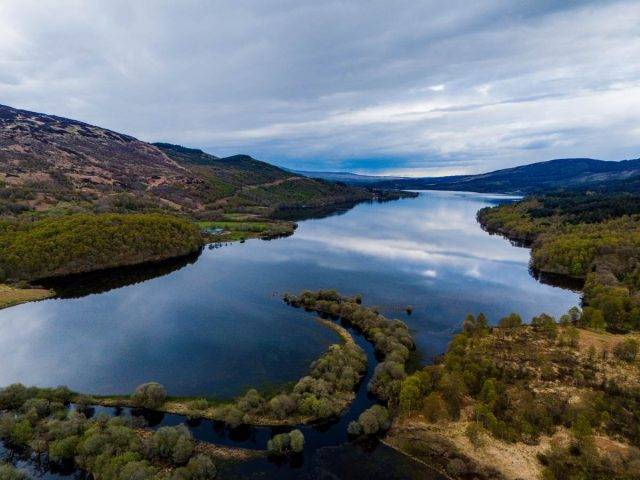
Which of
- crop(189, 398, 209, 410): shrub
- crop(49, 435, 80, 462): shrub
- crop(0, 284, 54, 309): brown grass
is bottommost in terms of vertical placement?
crop(189, 398, 209, 410): shrub

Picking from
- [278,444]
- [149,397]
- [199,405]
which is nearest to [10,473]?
[149,397]

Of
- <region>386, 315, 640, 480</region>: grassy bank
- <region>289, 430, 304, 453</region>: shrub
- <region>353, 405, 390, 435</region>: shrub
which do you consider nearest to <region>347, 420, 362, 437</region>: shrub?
<region>353, 405, 390, 435</region>: shrub

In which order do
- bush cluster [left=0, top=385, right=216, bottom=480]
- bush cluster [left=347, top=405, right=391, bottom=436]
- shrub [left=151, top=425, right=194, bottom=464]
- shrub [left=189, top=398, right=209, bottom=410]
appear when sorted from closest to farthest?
bush cluster [left=0, top=385, right=216, bottom=480], shrub [left=151, top=425, right=194, bottom=464], bush cluster [left=347, top=405, right=391, bottom=436], shrub [left=189, top=398, right=209, bottom=410]

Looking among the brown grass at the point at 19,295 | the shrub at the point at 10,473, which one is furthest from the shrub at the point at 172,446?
the brown grass at the point at 19,295

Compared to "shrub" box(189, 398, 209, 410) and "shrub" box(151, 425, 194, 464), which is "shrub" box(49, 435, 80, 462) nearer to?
"shrub" box(151, 425, 194, 464)

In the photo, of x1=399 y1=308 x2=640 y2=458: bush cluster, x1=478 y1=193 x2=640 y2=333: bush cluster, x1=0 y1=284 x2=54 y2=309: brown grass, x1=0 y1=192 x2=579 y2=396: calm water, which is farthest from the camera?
x1=0 y1=284 x2=54 y2=309: brown grass

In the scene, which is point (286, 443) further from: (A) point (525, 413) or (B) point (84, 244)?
(B) point (84, 244)
